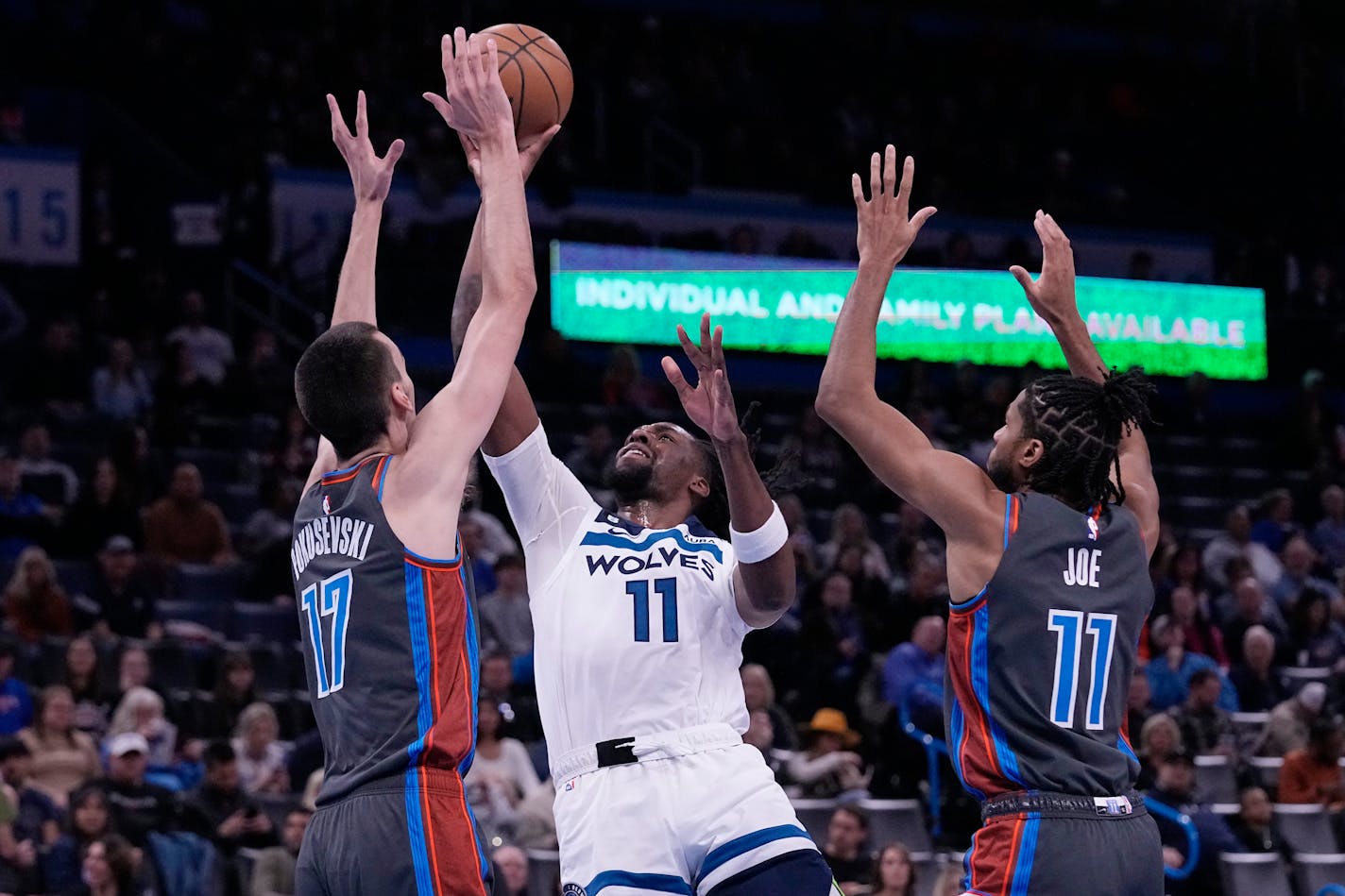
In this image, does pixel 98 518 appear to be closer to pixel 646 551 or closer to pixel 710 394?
pixel 646 551

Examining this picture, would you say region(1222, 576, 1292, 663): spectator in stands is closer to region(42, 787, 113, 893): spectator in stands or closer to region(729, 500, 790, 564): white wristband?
region(42, 787, 113, 893): spectator in stands

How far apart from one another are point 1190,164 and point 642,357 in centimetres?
995

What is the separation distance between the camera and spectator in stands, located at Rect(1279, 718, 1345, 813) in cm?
1330

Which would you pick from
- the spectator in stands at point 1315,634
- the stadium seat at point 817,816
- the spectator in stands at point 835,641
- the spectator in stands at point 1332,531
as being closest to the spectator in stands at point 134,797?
the stadium seat at point 817,816

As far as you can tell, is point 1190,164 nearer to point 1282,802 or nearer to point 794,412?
point 794,412

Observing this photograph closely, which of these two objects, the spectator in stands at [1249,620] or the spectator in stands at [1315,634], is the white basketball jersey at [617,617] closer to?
the spectator in stands at [1249,620]

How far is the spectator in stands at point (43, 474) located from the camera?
14.7m

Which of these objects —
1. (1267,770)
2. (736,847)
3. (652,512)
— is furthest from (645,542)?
(1267,770)

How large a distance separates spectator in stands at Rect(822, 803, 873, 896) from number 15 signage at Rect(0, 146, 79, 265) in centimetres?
1053

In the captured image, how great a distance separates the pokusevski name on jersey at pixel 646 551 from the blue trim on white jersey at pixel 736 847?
2.75ft

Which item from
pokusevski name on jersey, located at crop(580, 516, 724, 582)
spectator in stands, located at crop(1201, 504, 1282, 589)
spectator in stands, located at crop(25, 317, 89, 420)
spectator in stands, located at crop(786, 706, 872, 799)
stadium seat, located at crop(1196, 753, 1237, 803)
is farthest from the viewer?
spectator in stands, located at crop(1201, 504, 1282, 589)

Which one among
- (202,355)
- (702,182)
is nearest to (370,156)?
(202,355)

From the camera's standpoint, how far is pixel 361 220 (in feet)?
19.0

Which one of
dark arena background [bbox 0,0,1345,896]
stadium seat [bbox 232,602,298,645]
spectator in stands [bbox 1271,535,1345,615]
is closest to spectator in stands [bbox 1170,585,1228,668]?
dark arena background [bbox 0,0,1345,896]
